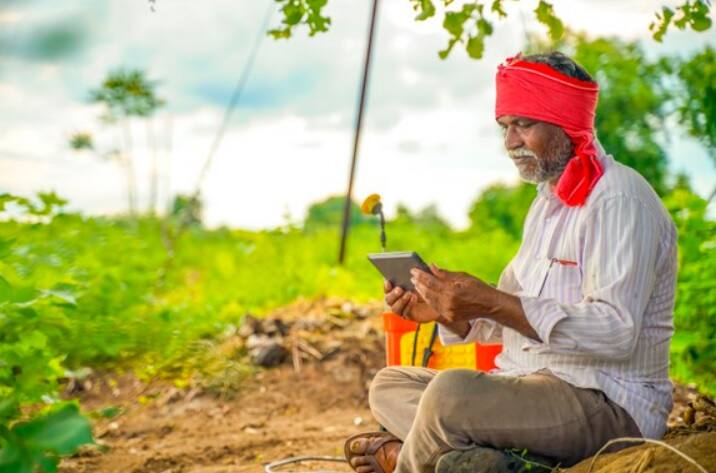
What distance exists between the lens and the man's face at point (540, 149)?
3414 mm

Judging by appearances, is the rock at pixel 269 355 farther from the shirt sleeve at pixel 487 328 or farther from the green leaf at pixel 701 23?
the green leaf at pixel 701 23

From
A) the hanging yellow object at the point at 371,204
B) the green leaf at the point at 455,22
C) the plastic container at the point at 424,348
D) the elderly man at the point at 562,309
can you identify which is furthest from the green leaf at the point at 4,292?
the green leaf at the point at 455,22

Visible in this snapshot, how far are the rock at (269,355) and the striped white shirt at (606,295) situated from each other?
11.7 feet

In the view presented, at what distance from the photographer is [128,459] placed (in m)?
5.45

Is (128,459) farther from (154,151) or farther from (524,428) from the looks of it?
(154,151)

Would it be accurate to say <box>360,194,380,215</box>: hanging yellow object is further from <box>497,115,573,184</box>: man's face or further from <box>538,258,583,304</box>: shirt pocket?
<box>538,258,583,304</box>: shirt pocket

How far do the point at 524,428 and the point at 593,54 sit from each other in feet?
24.2

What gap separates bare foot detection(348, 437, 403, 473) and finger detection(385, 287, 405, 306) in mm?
477

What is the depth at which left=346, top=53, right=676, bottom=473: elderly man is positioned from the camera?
311 centimetres

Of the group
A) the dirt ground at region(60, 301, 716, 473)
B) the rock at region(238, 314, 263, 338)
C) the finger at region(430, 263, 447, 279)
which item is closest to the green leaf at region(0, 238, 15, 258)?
the dirt ground at region(60, 301, 716, 473)

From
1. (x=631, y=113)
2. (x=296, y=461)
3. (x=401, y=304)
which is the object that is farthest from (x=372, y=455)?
(x=631, y=113)

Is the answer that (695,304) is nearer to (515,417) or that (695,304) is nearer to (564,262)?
(564,262)

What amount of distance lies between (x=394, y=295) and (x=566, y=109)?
2.78 feet

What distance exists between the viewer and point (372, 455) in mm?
3725
